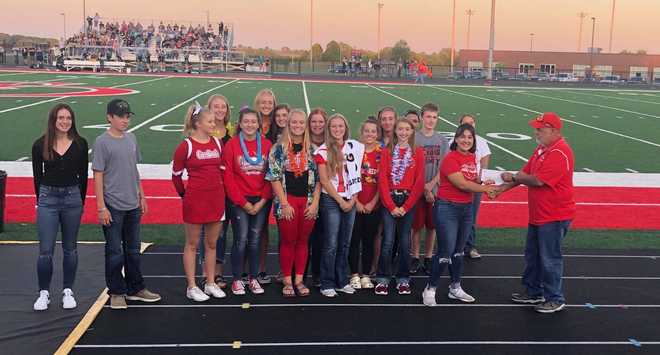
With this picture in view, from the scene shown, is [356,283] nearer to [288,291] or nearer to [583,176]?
[288,291]

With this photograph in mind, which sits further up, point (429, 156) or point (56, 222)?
point (429, 156)

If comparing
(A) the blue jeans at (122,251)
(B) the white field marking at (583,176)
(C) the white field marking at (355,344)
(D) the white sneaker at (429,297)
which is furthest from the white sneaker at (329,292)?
(B) the white field marking at (583,176)

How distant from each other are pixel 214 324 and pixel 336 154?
1.73 m

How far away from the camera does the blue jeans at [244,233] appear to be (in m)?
5.55

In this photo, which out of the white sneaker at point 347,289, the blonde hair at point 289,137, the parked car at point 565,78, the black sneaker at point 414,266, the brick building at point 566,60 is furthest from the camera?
the brick building at point 566,60

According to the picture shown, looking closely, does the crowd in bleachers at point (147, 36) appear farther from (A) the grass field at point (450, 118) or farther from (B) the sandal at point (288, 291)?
(B) the sandal at point (288, 291)

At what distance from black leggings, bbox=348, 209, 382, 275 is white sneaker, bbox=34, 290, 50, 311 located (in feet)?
8.60

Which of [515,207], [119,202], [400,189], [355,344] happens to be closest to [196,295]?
[119,202]

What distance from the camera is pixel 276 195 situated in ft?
18.0

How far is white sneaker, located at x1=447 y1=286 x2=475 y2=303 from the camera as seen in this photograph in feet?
18.4

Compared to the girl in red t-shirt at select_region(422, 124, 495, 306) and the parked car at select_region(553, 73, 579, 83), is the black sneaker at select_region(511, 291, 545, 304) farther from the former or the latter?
the parked car at select_region(553, 73, 579, 83)

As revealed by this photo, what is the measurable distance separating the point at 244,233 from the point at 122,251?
1.02 meters

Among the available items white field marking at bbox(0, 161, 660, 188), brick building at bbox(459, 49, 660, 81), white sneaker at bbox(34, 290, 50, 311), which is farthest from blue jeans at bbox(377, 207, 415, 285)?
brick building at bbox(459, 49, 660, 81)

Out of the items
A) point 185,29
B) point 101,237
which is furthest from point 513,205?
point 185,29
